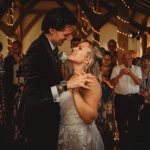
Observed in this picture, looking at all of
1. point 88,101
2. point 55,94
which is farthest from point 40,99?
point 88,101

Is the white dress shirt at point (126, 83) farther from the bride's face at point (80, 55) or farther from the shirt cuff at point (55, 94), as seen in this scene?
the shirt cuff at point (55, 94)

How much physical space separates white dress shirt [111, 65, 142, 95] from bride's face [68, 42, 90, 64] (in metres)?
3.21

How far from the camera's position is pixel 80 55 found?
2602 millimetres

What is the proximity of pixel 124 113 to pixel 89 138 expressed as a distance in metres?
3.29

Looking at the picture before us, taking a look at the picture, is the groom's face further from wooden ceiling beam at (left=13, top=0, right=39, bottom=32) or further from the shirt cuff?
wooden ceiling beam at (left=13, top=0, right=39, bottom=32)

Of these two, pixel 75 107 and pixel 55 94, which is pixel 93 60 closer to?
pixel 75 107

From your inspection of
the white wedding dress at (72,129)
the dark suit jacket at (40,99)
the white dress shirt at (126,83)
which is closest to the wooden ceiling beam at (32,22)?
the white dress shirt at (126,83)

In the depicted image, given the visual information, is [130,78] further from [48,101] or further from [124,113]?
[48,101]

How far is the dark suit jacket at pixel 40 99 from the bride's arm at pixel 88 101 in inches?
6.1

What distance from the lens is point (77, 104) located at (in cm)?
243

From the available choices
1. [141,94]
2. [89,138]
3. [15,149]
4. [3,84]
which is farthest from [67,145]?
[141,94]

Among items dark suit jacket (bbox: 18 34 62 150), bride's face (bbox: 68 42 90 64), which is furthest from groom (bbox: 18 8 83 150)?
bride's face (bbox: 68 42 90 64)

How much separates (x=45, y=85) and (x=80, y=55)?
0.34 m

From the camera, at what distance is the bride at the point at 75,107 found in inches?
101
